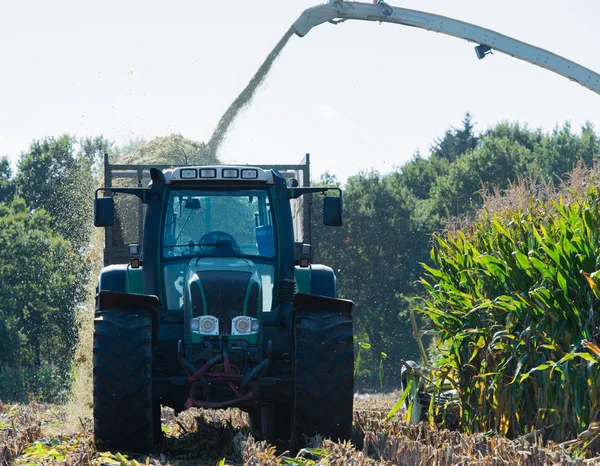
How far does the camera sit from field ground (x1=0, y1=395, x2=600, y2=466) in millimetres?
6625

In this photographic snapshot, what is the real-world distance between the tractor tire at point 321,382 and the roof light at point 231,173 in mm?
1621

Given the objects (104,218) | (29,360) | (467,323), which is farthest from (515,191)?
(29,360)

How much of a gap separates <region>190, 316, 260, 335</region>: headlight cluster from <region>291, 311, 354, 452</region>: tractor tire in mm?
399

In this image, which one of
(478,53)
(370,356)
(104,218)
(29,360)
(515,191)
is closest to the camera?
(104,218)

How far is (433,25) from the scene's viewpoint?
17.6 metres

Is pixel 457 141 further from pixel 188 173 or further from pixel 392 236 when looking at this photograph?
pixel 188 173

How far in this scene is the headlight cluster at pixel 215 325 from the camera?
331 inches

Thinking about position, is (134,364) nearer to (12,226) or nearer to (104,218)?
(104,218)

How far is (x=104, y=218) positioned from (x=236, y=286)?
4.46ft

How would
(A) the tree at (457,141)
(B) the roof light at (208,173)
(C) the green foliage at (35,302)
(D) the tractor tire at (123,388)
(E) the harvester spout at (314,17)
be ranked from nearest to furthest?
(D) the tractor tire at (123,388)
(B) the roof light at (208,173)
(E) the harvester spout at (314,17)
(C) the green foliage at (35,302)
(A) the tree at (457,141)

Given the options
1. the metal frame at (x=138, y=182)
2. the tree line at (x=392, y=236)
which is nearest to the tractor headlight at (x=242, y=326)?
the metal frame at (x=138, y=182)

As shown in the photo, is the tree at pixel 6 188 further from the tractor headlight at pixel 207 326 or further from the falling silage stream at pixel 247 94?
the tractor headlight at pixel 207 326

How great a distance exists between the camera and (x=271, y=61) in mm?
18141

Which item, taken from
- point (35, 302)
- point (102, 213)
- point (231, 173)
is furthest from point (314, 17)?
point (35, 302)
